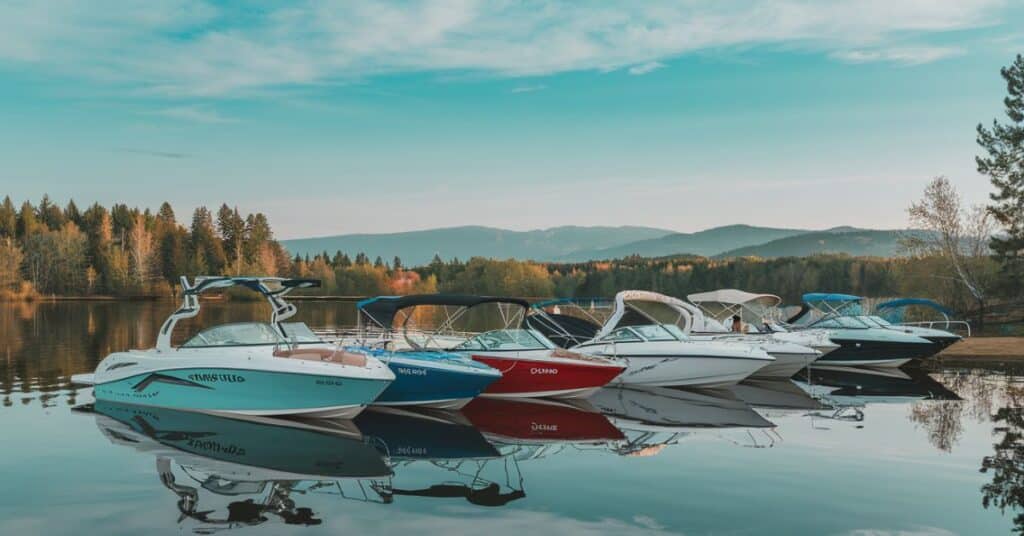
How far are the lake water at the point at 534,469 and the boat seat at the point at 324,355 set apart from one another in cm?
124

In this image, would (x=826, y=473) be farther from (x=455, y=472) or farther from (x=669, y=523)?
(x=455, y=472)

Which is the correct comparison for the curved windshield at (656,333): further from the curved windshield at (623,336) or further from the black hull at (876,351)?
the black hull at (876,351)

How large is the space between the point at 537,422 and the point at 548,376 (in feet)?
9.19

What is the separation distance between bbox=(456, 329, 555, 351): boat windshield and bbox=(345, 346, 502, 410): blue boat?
242 cm

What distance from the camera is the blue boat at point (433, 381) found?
17.3m

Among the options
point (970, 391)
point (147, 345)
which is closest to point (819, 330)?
point (970, 391)

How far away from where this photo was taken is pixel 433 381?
17.3m

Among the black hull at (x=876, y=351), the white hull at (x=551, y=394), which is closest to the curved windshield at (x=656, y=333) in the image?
the white hull at (x=551, y=394)

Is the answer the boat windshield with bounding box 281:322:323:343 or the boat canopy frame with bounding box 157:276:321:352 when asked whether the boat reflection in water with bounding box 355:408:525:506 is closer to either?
the boat windshield with bounding box 281:322:323:343

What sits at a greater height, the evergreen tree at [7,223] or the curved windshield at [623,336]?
the evergreen tree at [7,223]

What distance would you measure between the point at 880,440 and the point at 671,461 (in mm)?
4492

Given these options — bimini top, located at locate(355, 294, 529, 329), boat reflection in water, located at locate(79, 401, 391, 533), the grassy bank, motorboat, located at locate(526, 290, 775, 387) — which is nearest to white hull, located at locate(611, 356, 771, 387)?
motorboat, located at locate(526, 290, 775, 387)

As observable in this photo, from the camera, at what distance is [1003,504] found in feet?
34.9

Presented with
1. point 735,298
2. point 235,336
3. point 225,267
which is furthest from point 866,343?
point 225,267
